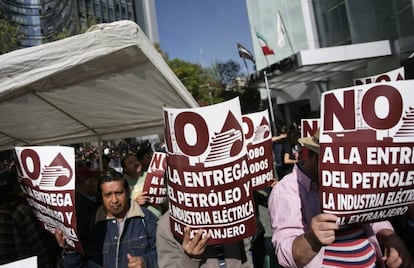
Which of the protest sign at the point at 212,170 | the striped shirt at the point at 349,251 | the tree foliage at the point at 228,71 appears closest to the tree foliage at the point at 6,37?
the protest sign at the point at 212,170

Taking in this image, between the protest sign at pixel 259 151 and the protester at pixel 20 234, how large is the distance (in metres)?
1.91

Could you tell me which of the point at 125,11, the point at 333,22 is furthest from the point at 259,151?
the point at 125,11

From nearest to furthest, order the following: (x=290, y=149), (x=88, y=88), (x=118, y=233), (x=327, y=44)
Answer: (x=118, y=233) → (x=88, y=88) → (x=290, y=149) → (x=327, y=44)

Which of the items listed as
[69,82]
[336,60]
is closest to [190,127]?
[69,82]

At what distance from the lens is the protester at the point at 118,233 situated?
2.50m

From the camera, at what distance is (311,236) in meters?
1.59

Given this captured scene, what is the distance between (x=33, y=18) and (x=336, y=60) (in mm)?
58372

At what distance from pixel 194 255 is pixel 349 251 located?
2.43ft

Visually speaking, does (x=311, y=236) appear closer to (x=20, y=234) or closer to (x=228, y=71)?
(x=20, y=234)

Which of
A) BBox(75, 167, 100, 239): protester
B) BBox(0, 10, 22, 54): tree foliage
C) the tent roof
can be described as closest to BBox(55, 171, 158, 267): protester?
BBox(75, 167, 100, 239): protester

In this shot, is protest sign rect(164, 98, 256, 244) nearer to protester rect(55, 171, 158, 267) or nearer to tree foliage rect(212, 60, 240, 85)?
protester rect(55, 171, 158, 267)

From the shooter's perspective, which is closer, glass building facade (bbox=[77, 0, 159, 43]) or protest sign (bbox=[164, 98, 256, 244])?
protest sign (bbox=[164, 98, 256, 244])

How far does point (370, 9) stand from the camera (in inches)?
743

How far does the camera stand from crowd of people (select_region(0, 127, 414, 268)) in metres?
1.75
